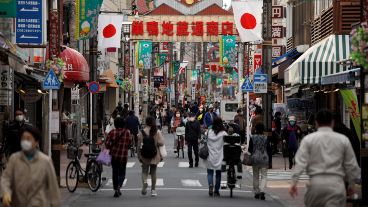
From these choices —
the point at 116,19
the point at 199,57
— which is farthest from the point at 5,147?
the point at 199,57

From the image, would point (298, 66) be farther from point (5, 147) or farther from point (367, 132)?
point (367, 132)

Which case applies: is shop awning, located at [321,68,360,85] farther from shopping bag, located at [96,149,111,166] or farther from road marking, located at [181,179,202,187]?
shopping bag, located at [96,149,111,166]

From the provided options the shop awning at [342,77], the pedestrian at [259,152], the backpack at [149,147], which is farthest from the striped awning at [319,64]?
the backpack at [149,147]

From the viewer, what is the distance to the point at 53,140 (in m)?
24.4

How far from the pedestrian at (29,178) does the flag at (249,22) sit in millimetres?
21542

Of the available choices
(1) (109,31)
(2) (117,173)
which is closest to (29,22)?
(2) (117,173)

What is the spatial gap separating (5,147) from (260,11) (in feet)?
44.8

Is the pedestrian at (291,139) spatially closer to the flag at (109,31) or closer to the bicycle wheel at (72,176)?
the bicycle wheel at (72,176)

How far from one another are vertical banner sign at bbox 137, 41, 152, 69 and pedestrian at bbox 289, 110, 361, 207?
54.0 metres

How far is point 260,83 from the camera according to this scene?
31688 millimetres

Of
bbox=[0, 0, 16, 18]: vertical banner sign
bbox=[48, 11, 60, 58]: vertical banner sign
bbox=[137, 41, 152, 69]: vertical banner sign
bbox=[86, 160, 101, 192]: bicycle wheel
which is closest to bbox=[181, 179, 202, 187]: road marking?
bbox=[86, 160, 101, 192]: bicycle wheel

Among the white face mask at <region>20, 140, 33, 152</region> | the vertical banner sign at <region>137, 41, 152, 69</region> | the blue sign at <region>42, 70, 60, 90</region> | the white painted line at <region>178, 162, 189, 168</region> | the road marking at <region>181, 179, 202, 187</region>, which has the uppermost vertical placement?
the vertical banner sign at <region>137, 41, 152, 69</region>

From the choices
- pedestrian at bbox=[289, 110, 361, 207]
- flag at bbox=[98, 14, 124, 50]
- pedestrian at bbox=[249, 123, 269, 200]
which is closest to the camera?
pedestrian at bbox=[289, 110, 361, 207]

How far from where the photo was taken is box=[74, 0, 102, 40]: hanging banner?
35719mm
